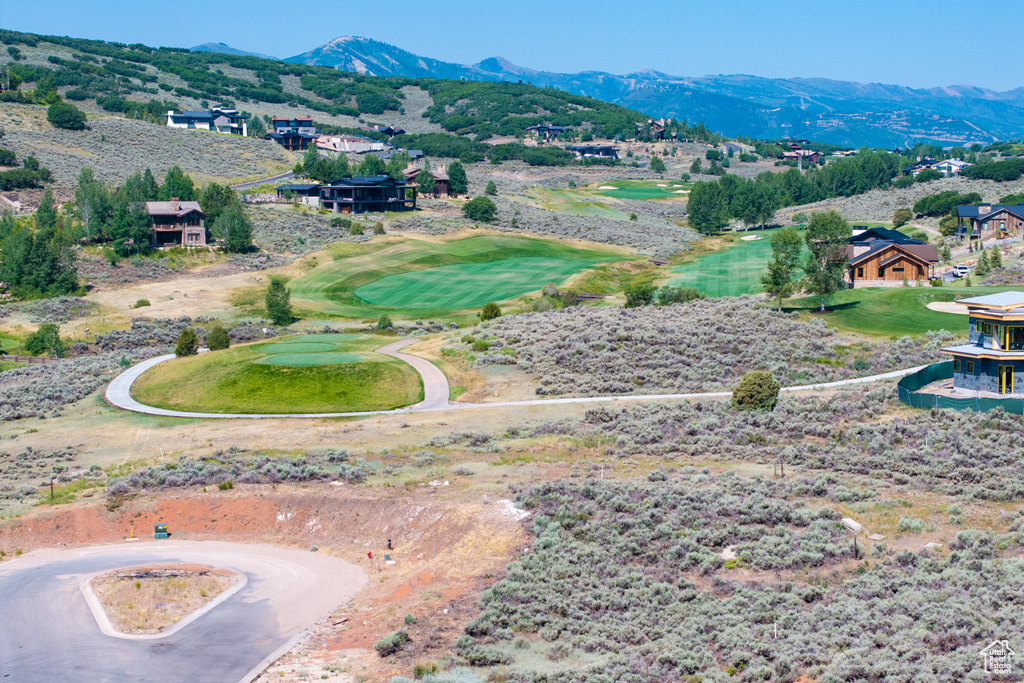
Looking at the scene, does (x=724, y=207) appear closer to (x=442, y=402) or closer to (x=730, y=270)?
(x=730, y=270)

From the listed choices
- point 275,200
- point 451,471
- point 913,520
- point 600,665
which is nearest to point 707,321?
point 451,471

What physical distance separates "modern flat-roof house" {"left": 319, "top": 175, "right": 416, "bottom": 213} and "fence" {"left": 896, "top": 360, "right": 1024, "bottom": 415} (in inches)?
4192

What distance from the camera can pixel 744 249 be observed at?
130m

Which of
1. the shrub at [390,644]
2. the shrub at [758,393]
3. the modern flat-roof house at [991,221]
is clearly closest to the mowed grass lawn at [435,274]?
the modern flat-roof house at [991,221]

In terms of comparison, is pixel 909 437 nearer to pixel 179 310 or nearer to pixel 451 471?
pixel 451 471

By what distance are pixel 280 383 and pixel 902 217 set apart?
108 meters

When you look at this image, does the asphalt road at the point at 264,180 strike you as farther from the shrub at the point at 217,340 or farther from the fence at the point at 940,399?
the fence at the point at 940,399

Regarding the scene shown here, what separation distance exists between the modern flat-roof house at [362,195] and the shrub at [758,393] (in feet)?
339

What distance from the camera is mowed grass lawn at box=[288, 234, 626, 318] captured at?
99000 mm

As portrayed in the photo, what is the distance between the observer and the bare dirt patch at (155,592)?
30.8m

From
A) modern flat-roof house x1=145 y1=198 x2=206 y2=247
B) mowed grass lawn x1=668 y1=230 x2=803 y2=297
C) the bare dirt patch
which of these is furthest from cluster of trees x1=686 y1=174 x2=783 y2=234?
the bare dirt patch

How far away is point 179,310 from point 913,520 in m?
76.8

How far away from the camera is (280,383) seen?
204ft

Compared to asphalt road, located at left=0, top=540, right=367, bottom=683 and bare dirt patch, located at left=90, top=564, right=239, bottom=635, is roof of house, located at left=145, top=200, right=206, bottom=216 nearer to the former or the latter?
asphalt road, located at left=0, top=540, right=367, bottom=683
